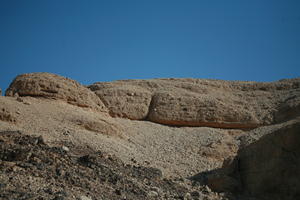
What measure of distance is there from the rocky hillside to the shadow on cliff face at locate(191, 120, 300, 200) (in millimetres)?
27

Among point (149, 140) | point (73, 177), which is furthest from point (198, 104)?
point (73, 177)

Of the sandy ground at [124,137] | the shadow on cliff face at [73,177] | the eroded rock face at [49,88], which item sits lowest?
the shadow on cliff face at [73,177]

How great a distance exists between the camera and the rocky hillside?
8.22m

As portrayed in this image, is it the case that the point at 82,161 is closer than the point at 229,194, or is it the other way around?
the point at 82,161

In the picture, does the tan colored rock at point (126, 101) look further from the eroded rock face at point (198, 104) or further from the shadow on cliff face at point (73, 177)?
the shadow on cliff face at point (73, 177)

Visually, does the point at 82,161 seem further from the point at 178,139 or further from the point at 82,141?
the point at 178,139

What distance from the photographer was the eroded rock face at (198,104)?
19531 millimetres

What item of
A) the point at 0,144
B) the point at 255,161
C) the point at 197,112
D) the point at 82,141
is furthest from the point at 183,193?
the point at 197,112

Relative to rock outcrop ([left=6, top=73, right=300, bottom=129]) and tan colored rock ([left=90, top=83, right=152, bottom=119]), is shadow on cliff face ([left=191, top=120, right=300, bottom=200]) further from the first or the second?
tan colored rock ([left=90, top=83, right=152, bottom=119])

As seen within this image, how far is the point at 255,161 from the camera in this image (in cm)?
1041

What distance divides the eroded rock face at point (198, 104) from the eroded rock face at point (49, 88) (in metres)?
2.41

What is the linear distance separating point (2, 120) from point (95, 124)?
139 inches

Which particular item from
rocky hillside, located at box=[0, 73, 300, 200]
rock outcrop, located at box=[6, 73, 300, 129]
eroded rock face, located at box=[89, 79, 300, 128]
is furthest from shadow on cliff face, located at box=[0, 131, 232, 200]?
eroded rock face, located at box=[89, 79, 300, 128]

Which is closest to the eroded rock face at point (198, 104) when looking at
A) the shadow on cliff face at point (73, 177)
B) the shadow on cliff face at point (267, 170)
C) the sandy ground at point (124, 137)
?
the sandy ground at point (124, 137)
